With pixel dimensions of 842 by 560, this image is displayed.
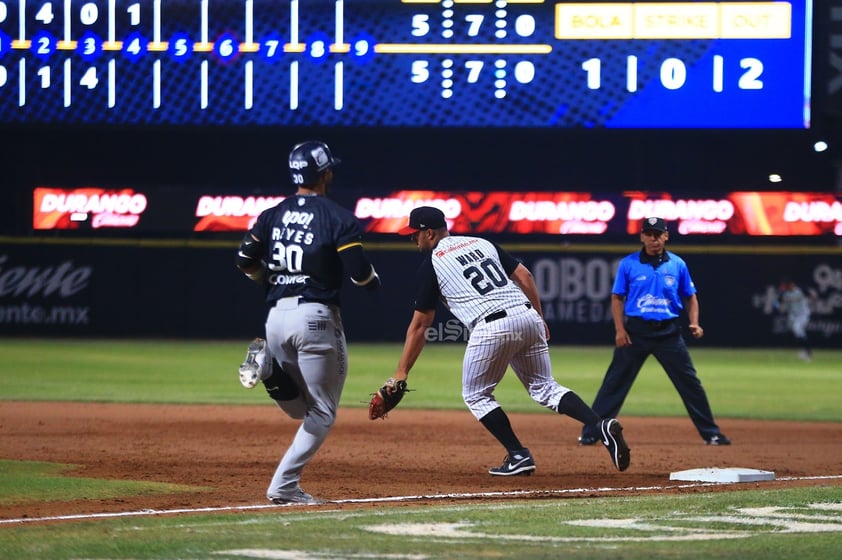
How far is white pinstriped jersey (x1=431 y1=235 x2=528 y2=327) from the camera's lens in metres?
7.38

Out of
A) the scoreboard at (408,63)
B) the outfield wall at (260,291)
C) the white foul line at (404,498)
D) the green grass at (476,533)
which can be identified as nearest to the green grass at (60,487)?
the white foul line at (404,498)

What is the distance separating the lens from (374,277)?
6336 mm

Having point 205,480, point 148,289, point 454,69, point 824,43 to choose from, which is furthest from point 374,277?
point 148,289

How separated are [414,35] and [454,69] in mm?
797

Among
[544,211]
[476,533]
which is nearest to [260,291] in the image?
[544,211]

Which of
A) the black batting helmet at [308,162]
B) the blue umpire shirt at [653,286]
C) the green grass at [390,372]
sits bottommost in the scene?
the green grass at [390,372]

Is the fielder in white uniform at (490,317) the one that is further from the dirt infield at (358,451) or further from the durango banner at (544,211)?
the durango banner at (544,211)

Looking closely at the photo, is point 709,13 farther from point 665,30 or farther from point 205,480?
point 205,480

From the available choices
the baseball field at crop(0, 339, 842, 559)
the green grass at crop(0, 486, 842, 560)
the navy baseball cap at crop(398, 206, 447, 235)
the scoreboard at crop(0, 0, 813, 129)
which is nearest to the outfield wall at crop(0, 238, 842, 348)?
the scoreboard at crop(0, 0, 813, 129)

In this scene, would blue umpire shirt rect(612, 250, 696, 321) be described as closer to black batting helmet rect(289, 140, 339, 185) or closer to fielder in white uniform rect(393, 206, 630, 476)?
fielder in white uniform rect(393, 206, 630, 476)

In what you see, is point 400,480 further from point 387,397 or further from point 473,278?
point 473,278

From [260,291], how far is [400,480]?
1935cm

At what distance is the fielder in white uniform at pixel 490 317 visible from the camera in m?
7.37

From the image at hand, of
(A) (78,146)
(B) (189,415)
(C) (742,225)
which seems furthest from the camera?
(A) (78,146)
